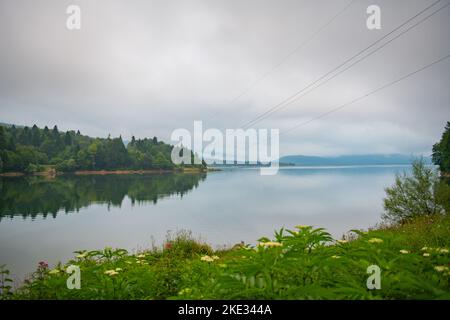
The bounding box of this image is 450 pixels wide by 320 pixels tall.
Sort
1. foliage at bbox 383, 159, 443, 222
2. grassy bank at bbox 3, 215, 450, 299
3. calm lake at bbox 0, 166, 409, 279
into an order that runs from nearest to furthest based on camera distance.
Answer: grassy bank at bbox 3, 215, 450, 299 → foliage at bbox 383, 159, 443, 222 → calm lake at bbox 0, 166, 409, 279

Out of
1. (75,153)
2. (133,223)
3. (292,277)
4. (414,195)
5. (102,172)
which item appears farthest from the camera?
(102,172)

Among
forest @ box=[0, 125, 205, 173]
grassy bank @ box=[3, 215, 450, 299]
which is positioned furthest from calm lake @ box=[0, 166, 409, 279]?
forest @ box=[0, 125, 205, 173]

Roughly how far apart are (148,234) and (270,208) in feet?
71.6

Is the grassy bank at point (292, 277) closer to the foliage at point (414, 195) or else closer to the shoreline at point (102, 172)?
the foliage at point (414, 195)

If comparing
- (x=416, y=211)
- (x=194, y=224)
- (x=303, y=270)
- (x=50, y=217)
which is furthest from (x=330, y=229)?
(x=50, y=217)

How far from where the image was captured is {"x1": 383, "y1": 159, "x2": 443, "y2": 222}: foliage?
2270cm

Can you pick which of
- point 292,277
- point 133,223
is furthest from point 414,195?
point 133,223

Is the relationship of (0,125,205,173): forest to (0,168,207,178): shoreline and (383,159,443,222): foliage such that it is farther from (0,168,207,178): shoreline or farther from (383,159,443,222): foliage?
(383,159,443,222): foliage

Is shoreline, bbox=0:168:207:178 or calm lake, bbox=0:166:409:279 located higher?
shoreline, bbox=0:168:207:178

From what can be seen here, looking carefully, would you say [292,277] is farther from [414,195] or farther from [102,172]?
[102,172]

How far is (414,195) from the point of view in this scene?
23.1m

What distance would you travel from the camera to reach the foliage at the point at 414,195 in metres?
22.7

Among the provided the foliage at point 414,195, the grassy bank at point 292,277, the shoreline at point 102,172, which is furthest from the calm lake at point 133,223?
the shoreline at point 102,172
